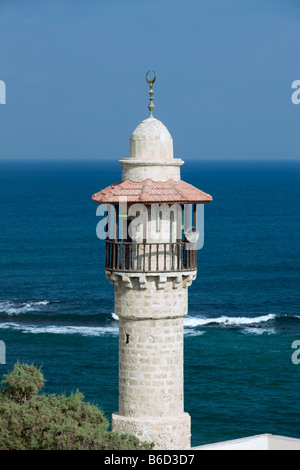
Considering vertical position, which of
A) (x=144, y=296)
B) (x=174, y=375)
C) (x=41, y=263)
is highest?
(x=144, y=296)

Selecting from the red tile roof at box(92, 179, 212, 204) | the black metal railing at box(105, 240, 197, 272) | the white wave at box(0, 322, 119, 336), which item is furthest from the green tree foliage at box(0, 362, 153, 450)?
the white wave at box(0, 322, 119, 336)

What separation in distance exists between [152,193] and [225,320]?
4896 cm

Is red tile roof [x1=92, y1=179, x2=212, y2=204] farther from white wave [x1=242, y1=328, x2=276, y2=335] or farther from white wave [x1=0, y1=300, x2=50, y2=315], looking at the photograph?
white wave [x1=0, y1=300, x2=50, y2=315]

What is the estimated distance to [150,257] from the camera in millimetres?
29281

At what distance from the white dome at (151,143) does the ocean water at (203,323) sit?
21836 millimetres

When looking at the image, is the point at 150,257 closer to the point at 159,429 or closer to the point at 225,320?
the point at 159,429

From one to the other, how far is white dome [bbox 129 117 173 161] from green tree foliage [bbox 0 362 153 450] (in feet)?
22.1

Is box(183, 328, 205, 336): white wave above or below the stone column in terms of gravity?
below

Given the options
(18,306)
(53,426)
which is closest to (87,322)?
(18,306)

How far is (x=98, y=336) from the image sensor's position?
232ft

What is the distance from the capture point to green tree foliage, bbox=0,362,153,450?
27.6 metres

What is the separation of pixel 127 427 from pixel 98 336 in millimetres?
41387
